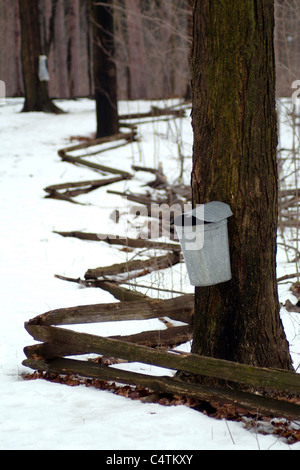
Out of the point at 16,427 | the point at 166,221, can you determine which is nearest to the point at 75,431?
the point at 16,427

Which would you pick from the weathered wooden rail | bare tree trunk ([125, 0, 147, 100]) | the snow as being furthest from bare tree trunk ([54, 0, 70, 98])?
the weathered wooden rail

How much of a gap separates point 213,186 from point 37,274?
4016 millimetres

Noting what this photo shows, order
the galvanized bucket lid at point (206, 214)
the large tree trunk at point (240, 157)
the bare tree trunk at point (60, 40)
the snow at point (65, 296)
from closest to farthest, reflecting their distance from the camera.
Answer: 1. the snow at point (65, 296)
2. the galvanized bucket lid at point (206, 214)
3. the large tree trunk at point (240, 157)
4. the bare tree trunk at point (60, 40)

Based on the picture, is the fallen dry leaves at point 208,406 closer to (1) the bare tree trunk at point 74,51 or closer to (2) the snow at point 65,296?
(2) the snow at point 65,296

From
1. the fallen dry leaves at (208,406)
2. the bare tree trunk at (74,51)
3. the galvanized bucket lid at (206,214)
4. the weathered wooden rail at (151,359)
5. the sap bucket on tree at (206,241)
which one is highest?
the bare tree trunk at (74,51)

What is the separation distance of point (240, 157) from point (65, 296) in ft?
10.8

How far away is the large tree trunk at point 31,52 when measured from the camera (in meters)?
17.1

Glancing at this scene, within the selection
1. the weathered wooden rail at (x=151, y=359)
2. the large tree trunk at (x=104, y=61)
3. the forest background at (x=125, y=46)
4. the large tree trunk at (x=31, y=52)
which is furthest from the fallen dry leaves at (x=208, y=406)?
the large tree trunk at (x=31, y=52)

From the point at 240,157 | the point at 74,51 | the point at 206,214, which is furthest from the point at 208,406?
the point at 74,51

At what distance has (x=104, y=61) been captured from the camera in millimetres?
14578

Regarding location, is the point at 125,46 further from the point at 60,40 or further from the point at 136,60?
the point at 60,40

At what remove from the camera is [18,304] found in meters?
6.25

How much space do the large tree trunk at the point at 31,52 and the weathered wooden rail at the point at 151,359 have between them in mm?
14150

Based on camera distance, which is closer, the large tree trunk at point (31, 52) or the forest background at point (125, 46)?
the large tree trunk at point (31, 52)
